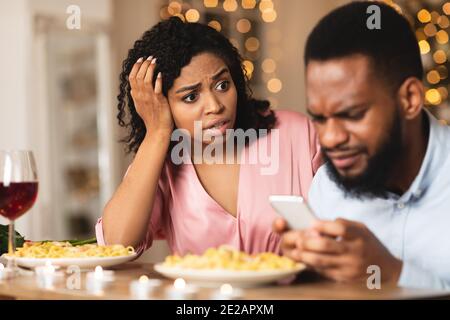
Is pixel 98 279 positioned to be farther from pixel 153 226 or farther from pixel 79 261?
pixel 153 226

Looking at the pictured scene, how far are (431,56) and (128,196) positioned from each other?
1598 millimetres

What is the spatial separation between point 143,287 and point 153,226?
0.34m

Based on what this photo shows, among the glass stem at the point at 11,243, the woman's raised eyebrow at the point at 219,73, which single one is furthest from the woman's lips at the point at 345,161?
the glass stem at the point at 11,243

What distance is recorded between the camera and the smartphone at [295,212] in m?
0.81

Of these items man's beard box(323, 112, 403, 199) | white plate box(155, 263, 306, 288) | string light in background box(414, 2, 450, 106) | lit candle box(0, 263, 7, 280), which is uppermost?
string light in background box(414, 2, 450, 106)

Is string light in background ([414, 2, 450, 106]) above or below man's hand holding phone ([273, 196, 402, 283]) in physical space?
above

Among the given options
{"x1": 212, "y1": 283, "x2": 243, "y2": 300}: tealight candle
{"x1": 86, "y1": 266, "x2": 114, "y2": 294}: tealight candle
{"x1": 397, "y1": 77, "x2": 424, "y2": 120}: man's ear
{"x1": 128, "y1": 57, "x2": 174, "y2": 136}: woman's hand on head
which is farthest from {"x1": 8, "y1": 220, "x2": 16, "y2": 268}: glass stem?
{"x1": 397, "y1": 77, "x2": 424, "y2": 120}: man's ear

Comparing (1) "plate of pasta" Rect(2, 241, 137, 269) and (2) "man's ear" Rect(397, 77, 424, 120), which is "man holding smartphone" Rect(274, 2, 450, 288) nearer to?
(2) "man's ear" Rect(397, 77, 424, 120)

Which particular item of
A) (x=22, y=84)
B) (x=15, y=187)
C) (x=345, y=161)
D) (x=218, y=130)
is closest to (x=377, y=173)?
(x=345, y=161)

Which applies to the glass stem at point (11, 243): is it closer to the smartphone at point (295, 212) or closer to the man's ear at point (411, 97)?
the smartphone at point (295, 212)

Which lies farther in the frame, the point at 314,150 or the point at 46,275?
the point at 314,150

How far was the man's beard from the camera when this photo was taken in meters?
0.91

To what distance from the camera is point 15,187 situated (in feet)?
3.34

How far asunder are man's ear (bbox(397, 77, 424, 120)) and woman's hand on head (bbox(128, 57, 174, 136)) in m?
0.38
